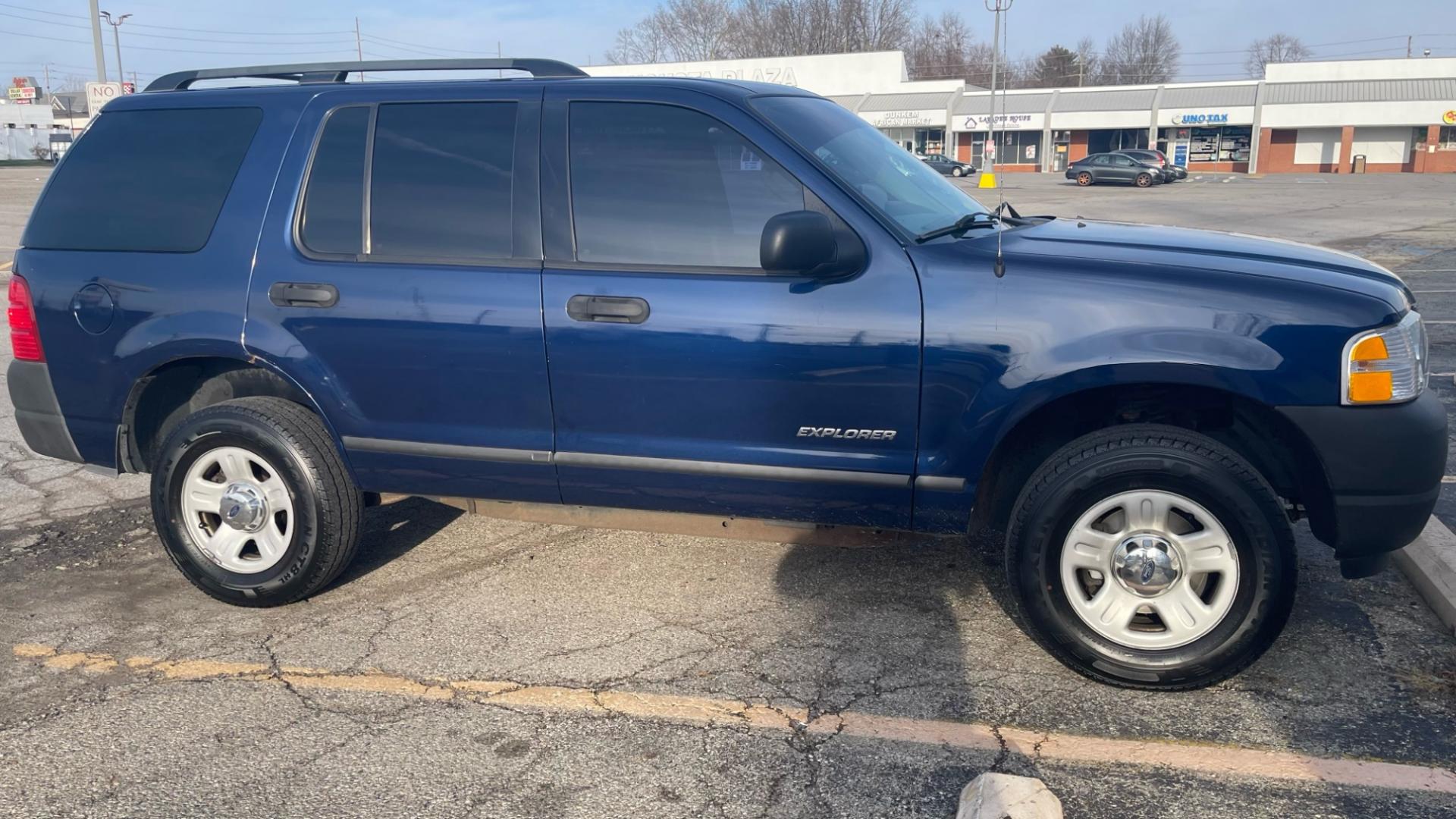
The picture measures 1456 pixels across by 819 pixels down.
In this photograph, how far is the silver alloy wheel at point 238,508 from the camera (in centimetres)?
416

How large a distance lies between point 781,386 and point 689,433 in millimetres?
376

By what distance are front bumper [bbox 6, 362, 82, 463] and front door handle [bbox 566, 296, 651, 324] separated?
2249mm

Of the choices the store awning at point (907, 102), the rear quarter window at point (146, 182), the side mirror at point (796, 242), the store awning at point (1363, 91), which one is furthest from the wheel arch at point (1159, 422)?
the store awning at point (1363, 91)

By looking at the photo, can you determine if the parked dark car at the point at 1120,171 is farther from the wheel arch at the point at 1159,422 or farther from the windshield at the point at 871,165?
the wheel arch at the point at 1159,422

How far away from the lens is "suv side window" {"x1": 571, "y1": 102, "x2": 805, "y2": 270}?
3656 millimetres

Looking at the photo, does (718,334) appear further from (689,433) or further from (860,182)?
(860,182)

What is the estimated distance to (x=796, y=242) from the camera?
11.1ft

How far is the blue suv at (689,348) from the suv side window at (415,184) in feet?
0.04

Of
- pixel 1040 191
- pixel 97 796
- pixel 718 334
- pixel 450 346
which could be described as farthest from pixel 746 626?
pixel 1040 191

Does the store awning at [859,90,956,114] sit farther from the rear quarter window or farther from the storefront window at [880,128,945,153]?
the rear quarter window

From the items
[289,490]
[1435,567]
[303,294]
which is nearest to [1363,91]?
[1435,567]

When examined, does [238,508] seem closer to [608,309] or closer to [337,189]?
[337,189]

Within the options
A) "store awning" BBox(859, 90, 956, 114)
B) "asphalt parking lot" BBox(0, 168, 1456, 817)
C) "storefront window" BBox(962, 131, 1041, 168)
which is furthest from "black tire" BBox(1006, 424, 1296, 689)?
"storefront window" BBox(962, 131, 1041, 168)

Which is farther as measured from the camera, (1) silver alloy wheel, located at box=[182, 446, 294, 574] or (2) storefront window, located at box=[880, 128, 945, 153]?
(2) storefront window, located at box=[880, 128, 945, 153]
